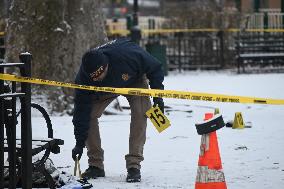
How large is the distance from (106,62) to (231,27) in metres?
15.9

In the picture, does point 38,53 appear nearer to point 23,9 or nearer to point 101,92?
point 23,9

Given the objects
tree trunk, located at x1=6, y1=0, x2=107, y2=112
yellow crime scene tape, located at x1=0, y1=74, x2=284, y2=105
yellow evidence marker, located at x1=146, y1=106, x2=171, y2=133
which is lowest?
yellow evidence marker, located at x1=146, y1=106, x2=171, y2=133

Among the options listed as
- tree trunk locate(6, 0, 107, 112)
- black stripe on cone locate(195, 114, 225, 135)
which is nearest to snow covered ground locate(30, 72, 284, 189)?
tree trunk locate(6, 0, 107, 112)

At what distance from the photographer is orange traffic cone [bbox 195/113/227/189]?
571cm

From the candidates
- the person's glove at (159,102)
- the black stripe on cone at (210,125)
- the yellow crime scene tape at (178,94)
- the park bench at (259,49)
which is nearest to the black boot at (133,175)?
the person's glove at (159,102)

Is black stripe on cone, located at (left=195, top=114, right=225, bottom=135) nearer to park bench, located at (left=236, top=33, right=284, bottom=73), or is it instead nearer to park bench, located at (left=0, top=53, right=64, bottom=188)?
park bench, located at (left=0, top=53, right=64, bottom=188)

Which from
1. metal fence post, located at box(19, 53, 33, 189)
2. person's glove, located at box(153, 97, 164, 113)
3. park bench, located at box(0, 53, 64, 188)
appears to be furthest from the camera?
person's glove, located at box(153, 97, 164, 113)

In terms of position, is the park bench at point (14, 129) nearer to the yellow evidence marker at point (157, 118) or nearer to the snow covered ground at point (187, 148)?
the snow covered ground at point (187, 148)

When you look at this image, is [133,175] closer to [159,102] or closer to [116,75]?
[159,102]

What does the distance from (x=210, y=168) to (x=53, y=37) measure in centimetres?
621

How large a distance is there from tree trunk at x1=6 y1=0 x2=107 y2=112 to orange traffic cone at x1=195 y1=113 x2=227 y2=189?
5.92 m

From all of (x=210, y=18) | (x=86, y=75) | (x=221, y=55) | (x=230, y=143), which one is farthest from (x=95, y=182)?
(x=210, y=18)

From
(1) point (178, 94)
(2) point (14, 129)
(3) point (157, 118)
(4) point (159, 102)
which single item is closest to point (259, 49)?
(4) point (159, 102)

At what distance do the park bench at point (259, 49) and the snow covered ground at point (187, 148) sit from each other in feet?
19.2
